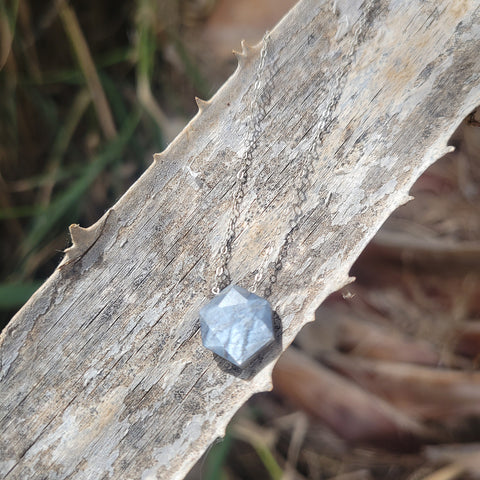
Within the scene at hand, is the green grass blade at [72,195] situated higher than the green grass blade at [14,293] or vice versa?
the green grass blade at [72,195]

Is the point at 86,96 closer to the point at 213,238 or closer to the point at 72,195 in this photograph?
the point at 72,195

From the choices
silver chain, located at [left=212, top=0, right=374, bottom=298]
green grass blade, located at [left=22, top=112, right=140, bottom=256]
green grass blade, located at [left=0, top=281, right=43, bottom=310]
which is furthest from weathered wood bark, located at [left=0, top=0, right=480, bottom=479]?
green grass blade, located at [left=22, top=112, right=140, bottom=256]

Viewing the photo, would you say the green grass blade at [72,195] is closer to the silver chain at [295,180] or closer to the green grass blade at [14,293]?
the green grass blade at [14,293]

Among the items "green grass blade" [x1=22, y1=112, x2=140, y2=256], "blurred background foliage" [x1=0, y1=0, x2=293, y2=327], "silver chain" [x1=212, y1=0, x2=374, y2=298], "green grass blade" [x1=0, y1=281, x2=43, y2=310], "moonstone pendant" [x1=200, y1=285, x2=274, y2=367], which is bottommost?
"moonstone pendant" [x1=200, y1=285, x2=274, y2=367]

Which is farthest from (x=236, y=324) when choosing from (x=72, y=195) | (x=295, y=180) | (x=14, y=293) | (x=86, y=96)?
(x=86, y=96)

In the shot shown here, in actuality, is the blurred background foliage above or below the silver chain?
above

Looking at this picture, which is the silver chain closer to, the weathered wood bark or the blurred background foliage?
the weathered wood bark

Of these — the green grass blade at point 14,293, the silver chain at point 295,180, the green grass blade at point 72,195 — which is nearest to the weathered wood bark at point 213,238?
the silver chain at point 295,180
